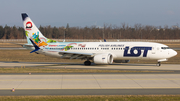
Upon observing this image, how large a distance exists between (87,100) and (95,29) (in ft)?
566

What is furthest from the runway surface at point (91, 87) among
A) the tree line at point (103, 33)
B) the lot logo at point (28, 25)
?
the tree line at point (103, 33)

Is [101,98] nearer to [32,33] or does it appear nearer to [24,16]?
[32,33]

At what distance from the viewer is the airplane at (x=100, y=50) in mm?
32500

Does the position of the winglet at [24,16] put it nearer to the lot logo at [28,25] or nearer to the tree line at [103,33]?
the lot logo at [28,25]

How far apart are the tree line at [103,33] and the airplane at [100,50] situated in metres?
120

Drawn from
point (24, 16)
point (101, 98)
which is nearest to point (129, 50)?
point (24, 16)

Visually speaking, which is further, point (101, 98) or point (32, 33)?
point (32, 33)

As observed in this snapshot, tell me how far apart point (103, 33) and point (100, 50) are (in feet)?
442

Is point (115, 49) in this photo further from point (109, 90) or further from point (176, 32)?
point (176, 32)

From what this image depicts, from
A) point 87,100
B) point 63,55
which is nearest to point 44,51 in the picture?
point 63,55

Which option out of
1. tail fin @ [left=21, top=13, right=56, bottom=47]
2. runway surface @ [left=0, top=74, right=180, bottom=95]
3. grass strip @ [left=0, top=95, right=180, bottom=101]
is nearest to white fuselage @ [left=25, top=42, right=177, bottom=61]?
tail fin @ [left=21, top=13, right=56, bottom=47]

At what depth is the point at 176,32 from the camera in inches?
6634

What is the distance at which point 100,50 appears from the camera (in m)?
34.4

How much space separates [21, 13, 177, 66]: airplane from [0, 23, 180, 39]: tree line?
120 meters
